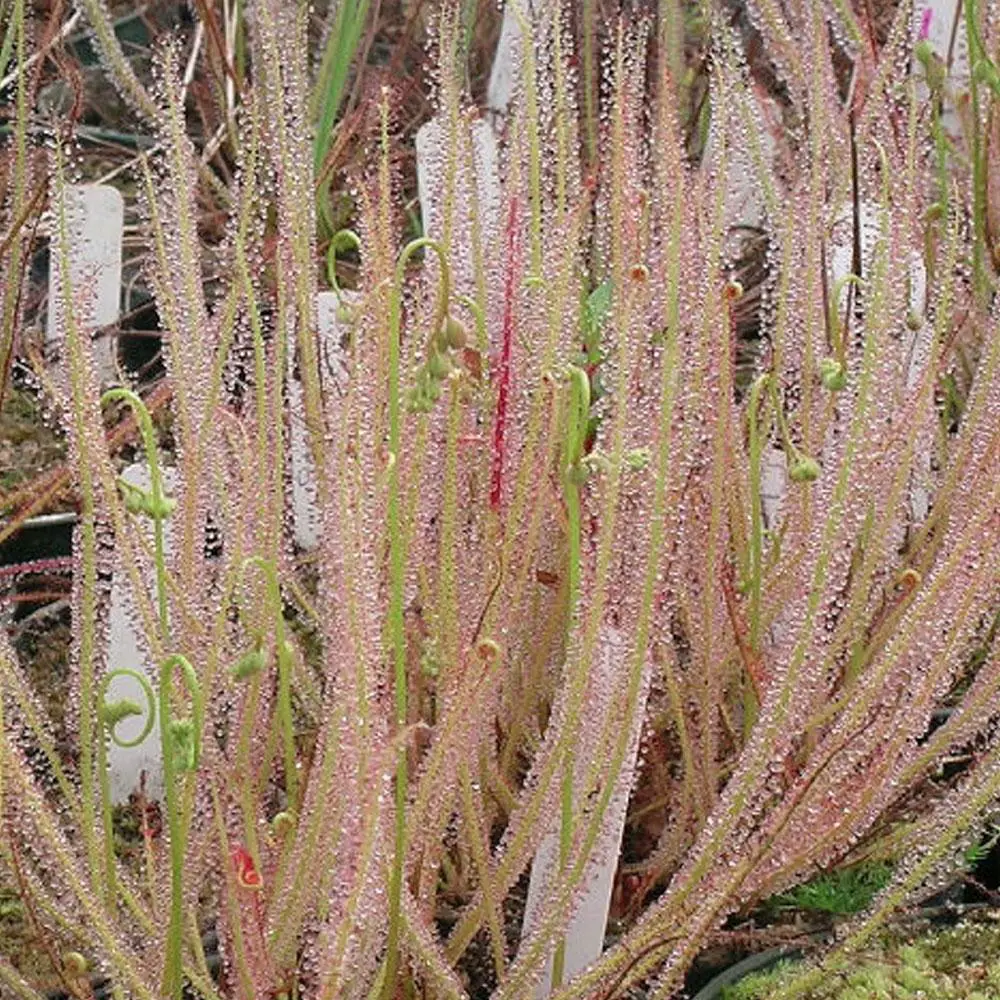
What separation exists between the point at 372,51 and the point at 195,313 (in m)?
1.81

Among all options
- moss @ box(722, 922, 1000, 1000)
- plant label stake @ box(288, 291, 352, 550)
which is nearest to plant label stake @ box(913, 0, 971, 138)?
plant label stake @ box(288, 291, 352, 550)

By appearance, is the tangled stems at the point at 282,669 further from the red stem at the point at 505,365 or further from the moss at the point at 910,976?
the moss at the point at 910,976

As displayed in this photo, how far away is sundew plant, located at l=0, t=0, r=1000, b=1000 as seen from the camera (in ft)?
3.76

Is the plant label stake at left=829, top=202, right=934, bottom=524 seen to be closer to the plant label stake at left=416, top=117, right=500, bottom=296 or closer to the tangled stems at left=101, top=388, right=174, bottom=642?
the plant label stake at left=416, top=117, right=500, bottom=296

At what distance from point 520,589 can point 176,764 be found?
33cm

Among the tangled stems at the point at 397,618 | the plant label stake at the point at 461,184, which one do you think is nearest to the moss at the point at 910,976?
the tangled stems at the point at 397,618

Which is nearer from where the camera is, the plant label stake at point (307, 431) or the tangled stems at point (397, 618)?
the tangled stems at point (397, 618)

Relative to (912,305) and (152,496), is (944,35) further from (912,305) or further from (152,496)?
(152,496)

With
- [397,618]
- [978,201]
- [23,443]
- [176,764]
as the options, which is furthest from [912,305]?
[23,443]

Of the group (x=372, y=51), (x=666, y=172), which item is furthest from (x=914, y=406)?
(x=372, y=51)

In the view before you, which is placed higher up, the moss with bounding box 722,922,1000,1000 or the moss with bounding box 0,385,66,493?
the moss with bounding box 0,385,66,493

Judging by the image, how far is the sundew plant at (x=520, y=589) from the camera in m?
1.15

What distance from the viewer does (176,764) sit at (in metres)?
1.11

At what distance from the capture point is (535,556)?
1430 mm
